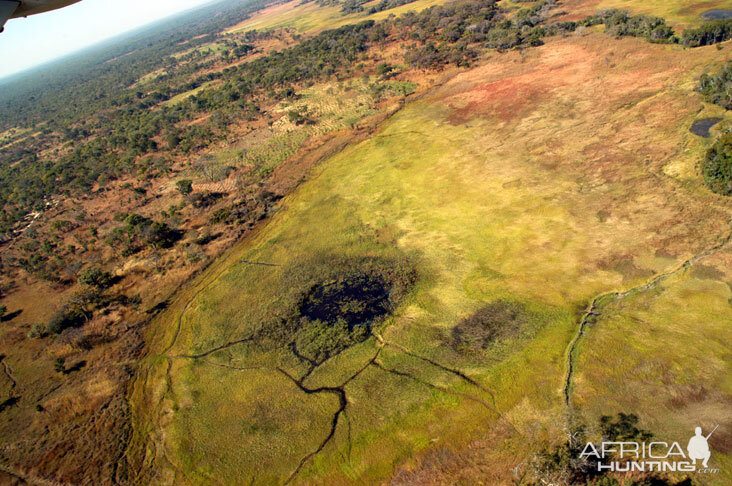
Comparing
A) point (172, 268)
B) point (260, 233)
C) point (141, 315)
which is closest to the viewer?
point (141, 315)

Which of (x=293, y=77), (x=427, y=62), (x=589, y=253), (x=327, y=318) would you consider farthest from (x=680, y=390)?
(x=293, y=77)

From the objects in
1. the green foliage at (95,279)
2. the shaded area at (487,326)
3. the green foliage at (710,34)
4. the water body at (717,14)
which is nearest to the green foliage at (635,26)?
the green foliage at (710,34)

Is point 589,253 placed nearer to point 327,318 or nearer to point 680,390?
point 680,390

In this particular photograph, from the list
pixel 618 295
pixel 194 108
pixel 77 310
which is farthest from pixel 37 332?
pixel 194 108

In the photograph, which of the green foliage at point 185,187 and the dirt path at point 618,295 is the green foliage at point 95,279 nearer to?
the green foliage at point 185,187

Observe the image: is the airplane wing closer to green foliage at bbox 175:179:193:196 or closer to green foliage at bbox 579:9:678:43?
green foliage at bbox 175:179:193:196

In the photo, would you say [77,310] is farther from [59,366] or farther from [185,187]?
[185,187]
